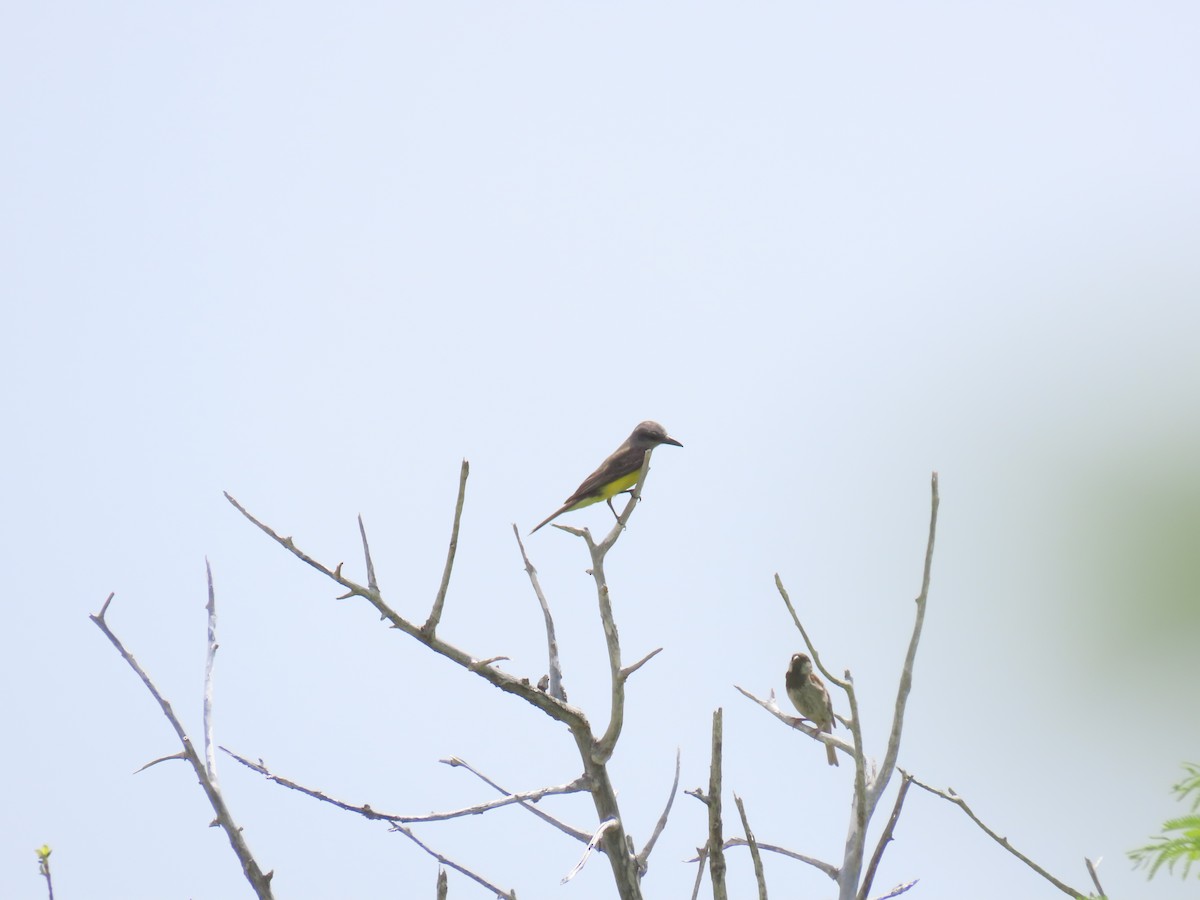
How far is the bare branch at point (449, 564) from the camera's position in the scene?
3.79m

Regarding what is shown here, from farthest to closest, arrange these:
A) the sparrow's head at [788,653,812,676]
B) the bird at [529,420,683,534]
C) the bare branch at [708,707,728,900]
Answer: the bird at [529,420,683,534]
the sparrow's head at [788,653,812,676]
the bare branch at [708,707,728,900]

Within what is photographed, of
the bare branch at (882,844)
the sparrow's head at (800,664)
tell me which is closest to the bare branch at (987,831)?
the bare branch at (882,844)

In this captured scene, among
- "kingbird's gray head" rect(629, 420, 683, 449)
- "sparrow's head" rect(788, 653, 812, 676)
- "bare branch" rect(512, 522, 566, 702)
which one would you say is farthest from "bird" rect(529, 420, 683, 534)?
"bare branch" rect(512, 522, 566, 702)

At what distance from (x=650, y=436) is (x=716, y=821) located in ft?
26.7

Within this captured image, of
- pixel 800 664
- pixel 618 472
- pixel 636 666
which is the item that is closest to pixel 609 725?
pixel 636 666

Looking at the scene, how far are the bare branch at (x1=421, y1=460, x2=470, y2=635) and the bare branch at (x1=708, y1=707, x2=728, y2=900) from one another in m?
0.99

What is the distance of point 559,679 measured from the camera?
458cm

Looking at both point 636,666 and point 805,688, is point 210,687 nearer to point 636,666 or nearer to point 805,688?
point 636,666

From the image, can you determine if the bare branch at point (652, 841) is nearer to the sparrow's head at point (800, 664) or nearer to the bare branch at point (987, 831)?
the bare branch at point (987, 831)

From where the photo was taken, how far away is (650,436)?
464 inches

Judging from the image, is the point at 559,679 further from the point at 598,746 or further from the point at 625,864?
the point at 625,864

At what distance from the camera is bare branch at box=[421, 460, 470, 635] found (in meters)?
3.79

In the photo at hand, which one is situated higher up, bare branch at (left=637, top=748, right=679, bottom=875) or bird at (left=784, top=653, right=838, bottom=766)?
bird at (left=784, top=653, right=838, bottom=766)

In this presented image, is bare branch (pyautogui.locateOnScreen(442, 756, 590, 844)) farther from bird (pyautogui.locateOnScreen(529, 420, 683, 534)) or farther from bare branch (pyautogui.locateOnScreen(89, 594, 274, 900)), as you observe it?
bird (pyautogui.locateOnScreen(529, 420, 683, 534))
